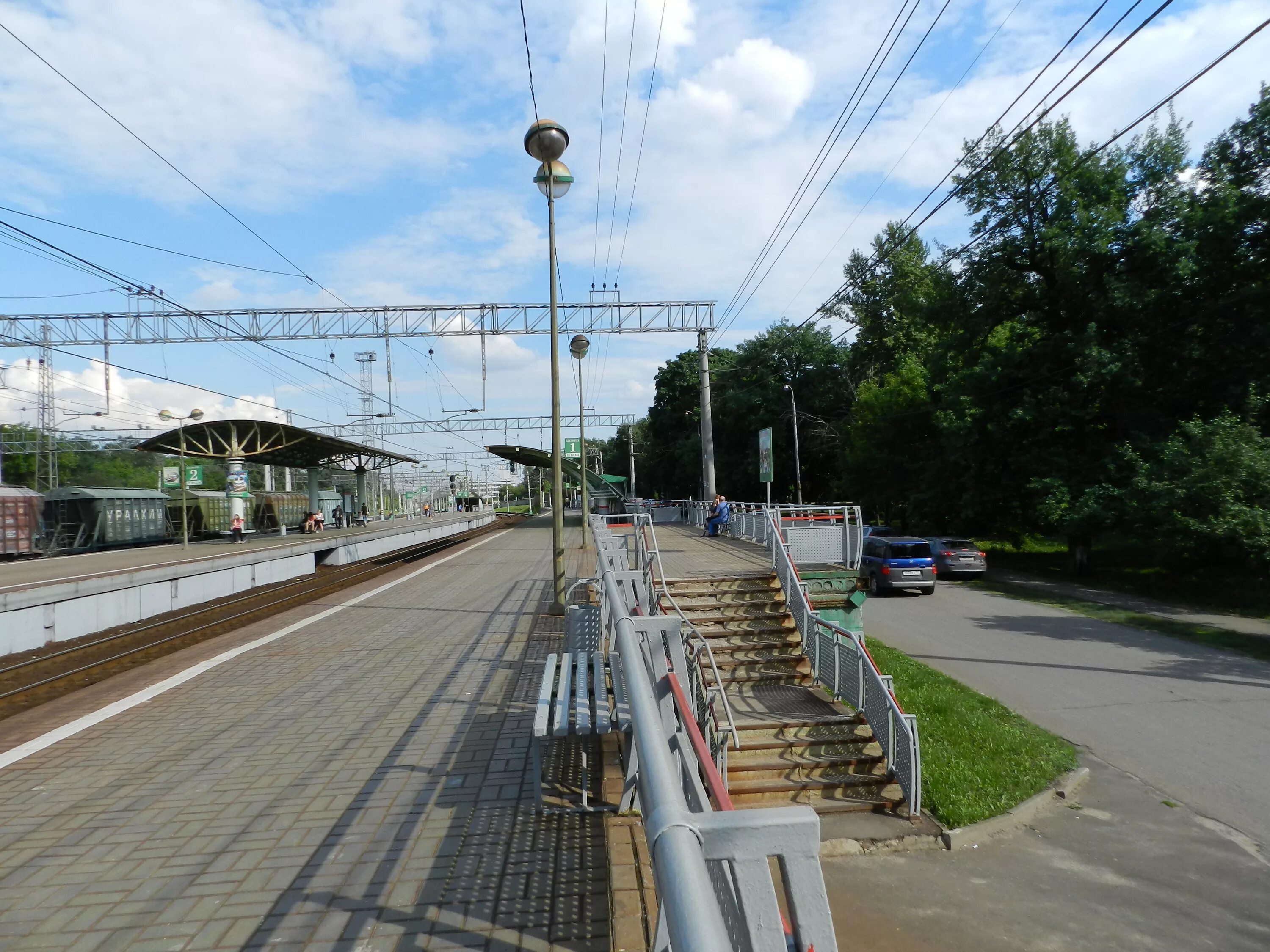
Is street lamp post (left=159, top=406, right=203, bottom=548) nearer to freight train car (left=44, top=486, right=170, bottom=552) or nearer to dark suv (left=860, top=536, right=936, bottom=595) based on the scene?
freight train car (left=44, top=486, right=170, bottom=552)

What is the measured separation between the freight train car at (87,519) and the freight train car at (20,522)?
97cm

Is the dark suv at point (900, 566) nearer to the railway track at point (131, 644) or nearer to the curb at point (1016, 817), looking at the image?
the curb at point (1016, 817)

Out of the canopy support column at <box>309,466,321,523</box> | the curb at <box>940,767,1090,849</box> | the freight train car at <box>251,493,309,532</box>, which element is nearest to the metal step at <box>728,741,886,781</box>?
the curb at <box>940,767,1090,849</box>

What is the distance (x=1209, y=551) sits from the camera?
18.9 metres

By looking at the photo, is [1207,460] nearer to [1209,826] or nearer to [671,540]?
[671,540]

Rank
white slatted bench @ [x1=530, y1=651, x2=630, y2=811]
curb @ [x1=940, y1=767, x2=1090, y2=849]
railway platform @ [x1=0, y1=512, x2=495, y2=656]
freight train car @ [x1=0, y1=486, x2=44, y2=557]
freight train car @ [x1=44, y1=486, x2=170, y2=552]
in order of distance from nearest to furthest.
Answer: white slatted bench @ [x1=530, y1=651, x2=630, y2=811] < curb @ [x1=940, y1=767, x2=1090, y2=849] < railway platform @ [x1=0, y1=512, x2=495, y2=656] < freight train car @ [x1=0, y1=486, x2=44, y2=557] < freight train car @ [x1=44, y1=486, x2=170, y2=552]

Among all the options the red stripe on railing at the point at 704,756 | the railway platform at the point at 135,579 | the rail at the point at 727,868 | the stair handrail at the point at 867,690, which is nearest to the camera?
the rail at the point at 727,868

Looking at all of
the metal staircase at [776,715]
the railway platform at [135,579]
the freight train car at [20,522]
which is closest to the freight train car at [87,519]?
the freight train car at [20,522]

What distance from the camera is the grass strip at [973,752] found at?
7.06m

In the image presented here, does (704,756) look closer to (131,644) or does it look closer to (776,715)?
(776,715)

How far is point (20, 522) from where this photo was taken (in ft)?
100

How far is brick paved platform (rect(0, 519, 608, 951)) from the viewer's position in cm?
383

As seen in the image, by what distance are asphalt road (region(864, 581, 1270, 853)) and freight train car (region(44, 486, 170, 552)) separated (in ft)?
107

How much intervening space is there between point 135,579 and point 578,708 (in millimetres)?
13529
